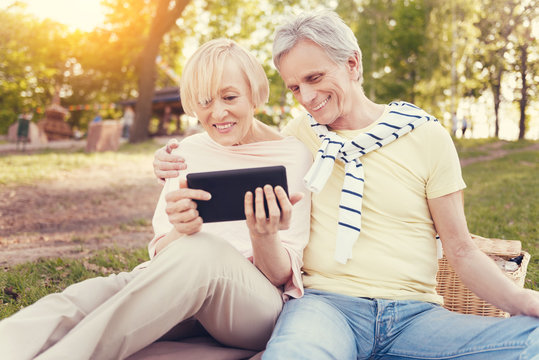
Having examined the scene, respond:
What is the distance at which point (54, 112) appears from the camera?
2080 cm

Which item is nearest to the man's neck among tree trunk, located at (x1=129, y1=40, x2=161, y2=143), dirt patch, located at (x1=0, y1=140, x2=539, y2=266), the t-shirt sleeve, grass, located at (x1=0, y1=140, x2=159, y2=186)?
the t-shirt sleeve

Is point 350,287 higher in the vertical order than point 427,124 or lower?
lower

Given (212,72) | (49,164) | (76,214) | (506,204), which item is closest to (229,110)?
(212,72)

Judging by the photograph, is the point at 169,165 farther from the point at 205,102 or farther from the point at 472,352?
the point at 472,352

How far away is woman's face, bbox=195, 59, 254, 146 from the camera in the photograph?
233 cm

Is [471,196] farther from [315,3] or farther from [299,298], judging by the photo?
[315,3]

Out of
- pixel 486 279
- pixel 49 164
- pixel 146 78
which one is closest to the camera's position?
pixel 486 279

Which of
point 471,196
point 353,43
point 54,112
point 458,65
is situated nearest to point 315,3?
point 458,65

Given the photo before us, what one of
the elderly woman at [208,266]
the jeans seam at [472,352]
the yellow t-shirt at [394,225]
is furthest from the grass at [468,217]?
the jeans seam at [472,352]

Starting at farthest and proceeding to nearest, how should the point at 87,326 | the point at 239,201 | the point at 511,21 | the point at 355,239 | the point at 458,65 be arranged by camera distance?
the point at 458,65, the point at 511,21, the point at 355,239, the point at 239,201, the point at 87,326

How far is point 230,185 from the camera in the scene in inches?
76.7

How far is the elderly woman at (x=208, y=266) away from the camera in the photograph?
6.14 ft

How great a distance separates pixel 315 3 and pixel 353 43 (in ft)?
75.8

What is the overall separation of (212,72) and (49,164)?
376 inches
